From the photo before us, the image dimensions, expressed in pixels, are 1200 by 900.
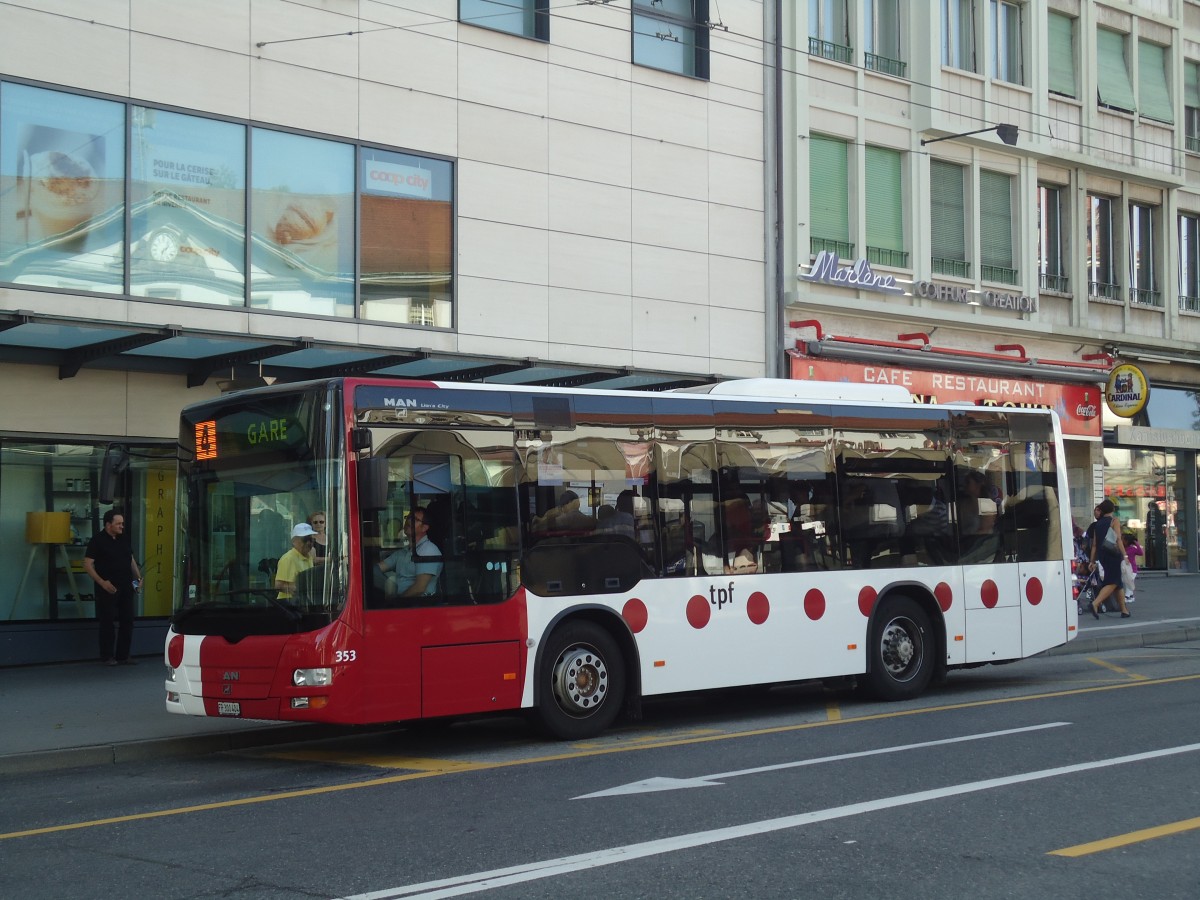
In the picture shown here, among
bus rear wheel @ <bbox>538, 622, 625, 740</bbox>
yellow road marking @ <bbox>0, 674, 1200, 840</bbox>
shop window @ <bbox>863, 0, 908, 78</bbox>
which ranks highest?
shop window @ <bbox>863, 0, 908, 78</bbox>

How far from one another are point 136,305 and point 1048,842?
507 inches

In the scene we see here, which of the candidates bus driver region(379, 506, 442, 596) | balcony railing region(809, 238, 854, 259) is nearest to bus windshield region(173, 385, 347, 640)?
bus driver region(379, 506, 442, 596)

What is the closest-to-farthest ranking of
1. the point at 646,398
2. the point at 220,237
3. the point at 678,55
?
the point at 646,398, the point at 220,237, the point at 678,55

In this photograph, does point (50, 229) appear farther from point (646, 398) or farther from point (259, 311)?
point (646, 398)

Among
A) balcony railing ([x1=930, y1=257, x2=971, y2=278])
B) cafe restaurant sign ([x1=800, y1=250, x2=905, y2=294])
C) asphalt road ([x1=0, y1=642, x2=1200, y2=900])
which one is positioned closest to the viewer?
asphalt road ([x1=0, y1=642, x2=1200, y2=900])

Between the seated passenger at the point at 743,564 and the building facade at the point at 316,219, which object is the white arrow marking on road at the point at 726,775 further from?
the building facade at the point at 316,219

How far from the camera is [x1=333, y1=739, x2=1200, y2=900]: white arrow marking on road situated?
20.5ft

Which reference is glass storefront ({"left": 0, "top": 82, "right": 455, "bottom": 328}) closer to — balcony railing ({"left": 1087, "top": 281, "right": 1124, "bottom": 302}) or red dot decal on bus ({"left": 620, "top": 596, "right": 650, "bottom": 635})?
red dot decal on bus ({"left": 620, "top": 596, "right": 650, "bottom": 635})

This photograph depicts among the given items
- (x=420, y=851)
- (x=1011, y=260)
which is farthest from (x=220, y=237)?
(x=1011, y=260)

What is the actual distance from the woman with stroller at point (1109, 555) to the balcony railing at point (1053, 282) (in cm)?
787

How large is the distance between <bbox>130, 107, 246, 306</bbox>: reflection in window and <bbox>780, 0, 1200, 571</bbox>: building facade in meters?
10.1

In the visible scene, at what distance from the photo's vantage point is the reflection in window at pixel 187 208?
16969mm

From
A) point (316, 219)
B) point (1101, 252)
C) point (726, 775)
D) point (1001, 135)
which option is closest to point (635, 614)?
point (726, 775)

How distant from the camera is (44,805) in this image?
917 cm
